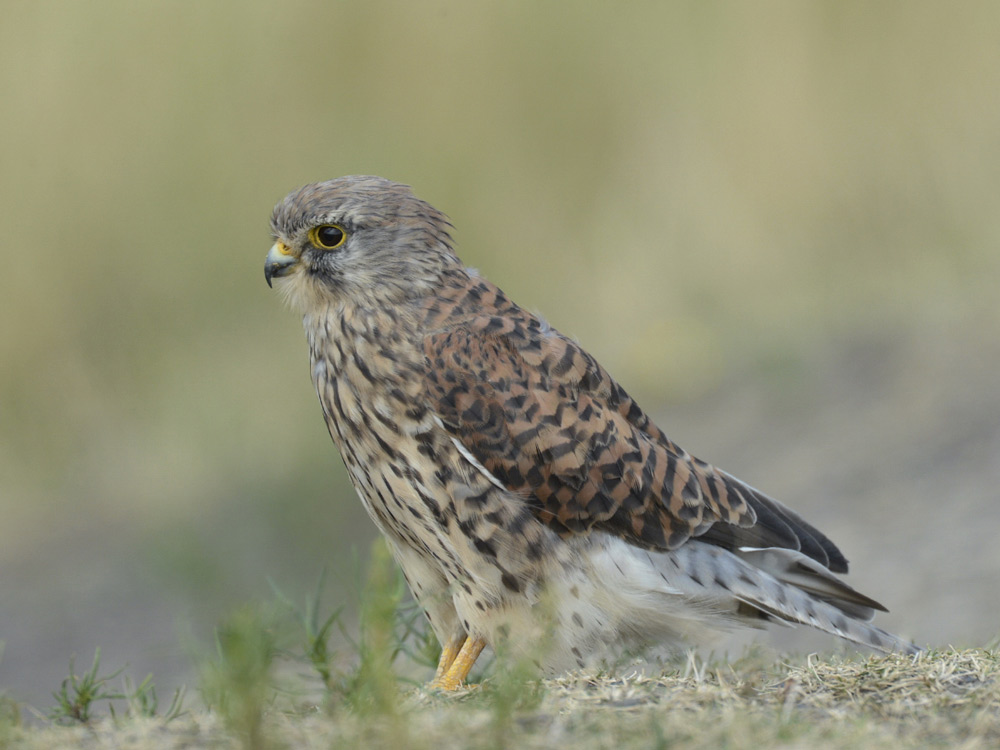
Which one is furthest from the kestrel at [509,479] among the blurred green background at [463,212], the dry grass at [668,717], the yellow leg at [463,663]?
the blurred green background at [463,212]

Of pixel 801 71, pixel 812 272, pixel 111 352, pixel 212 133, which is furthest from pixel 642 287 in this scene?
pixel 111 352

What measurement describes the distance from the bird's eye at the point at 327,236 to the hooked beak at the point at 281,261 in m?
0.09

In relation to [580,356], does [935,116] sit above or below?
above

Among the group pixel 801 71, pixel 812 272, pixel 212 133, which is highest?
pixel 801 71

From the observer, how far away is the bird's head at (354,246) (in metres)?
3.69

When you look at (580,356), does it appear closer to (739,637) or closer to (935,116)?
(739,637)

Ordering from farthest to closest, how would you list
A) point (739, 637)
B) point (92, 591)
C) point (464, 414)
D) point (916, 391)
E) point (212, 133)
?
point (212, 133), point (92, 591), point (916, 391), point (739, 637), point (464, 414)

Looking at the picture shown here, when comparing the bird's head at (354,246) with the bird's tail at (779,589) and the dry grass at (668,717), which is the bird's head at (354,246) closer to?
the bird's tail at (779,589)

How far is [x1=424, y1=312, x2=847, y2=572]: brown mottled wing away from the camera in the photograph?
3354mm

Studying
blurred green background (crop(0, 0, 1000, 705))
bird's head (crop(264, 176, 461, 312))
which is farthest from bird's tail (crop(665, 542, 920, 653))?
blurred green background (crop(0, 0, 1000, 705))

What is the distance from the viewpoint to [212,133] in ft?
28.6

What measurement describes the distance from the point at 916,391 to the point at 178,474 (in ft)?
17.6

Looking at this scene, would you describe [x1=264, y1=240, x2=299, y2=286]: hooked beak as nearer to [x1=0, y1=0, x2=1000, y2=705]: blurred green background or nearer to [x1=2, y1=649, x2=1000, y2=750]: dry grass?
[x1=2, y1=649, x2=1000, y2=750]: dry grass

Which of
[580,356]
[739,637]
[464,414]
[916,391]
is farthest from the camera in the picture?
[916,391]
